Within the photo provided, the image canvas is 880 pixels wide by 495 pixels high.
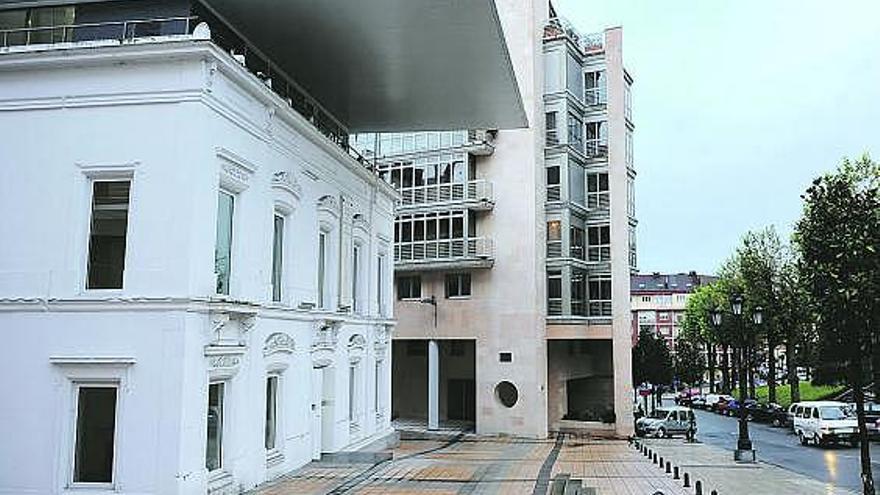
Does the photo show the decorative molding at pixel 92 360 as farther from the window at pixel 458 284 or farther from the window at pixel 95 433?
the window at pixel 458 284

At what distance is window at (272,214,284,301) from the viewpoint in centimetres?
1672

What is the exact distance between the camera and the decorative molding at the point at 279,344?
51.3ft

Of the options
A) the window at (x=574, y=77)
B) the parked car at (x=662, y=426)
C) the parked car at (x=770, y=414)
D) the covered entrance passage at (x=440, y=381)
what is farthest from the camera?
the parked car at (x=770, y=414)

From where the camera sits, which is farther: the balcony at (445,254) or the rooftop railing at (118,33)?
the balcony at (445,254)

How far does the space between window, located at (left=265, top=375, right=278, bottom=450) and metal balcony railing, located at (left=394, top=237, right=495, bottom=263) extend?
60.2 feet

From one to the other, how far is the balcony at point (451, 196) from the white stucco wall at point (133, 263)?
20240mm

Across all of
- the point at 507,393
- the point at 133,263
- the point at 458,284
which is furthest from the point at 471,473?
the point at 458,284

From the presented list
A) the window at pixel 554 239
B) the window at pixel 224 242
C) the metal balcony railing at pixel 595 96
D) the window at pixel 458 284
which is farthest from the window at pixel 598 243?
the window at pixel 224 242

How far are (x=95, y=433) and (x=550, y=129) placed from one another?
27280 mm

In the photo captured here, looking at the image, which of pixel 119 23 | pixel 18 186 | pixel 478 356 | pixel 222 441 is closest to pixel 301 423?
pixel 222 441

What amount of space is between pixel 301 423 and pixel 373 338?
6.77m

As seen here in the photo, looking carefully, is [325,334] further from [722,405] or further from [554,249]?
[722,405]

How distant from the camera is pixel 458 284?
35469 mm

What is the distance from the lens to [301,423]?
698 inches
